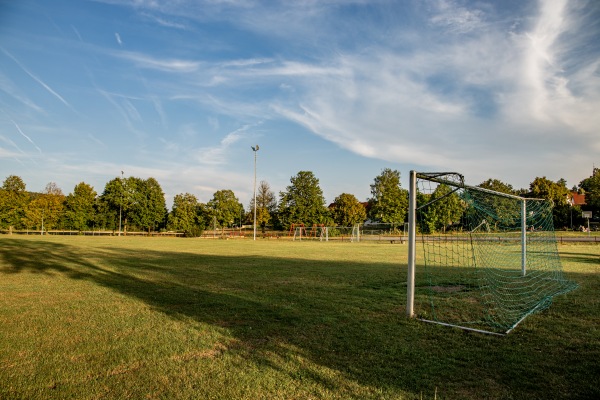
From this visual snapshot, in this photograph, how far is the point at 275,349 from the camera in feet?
16.4

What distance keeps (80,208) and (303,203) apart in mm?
42459

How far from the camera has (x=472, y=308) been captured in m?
7.57

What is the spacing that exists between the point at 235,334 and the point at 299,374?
1857 millimetres

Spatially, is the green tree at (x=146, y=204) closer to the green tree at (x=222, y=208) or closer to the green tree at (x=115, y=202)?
the green tree at (x=115, y=202)

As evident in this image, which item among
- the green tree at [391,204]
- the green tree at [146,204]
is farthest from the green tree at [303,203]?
the green tree at [146,204]

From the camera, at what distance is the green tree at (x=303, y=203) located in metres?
67.1

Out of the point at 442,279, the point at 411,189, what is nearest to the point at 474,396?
the point at 411,189

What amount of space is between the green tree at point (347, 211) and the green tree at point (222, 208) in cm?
2088

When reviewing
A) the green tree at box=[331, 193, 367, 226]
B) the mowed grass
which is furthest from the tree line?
the mowed grass

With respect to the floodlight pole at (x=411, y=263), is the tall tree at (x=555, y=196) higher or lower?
higher

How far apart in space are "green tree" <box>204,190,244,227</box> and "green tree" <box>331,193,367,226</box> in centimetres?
2088

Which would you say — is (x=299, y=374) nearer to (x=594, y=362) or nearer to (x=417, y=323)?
(x=417, y=323)

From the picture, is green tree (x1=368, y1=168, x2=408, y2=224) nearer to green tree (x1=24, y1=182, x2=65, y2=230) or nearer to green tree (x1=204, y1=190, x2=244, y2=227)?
green tree (x1=204, y1=190, x2=244, y2=227)

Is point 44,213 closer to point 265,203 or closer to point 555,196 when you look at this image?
point 265,203
